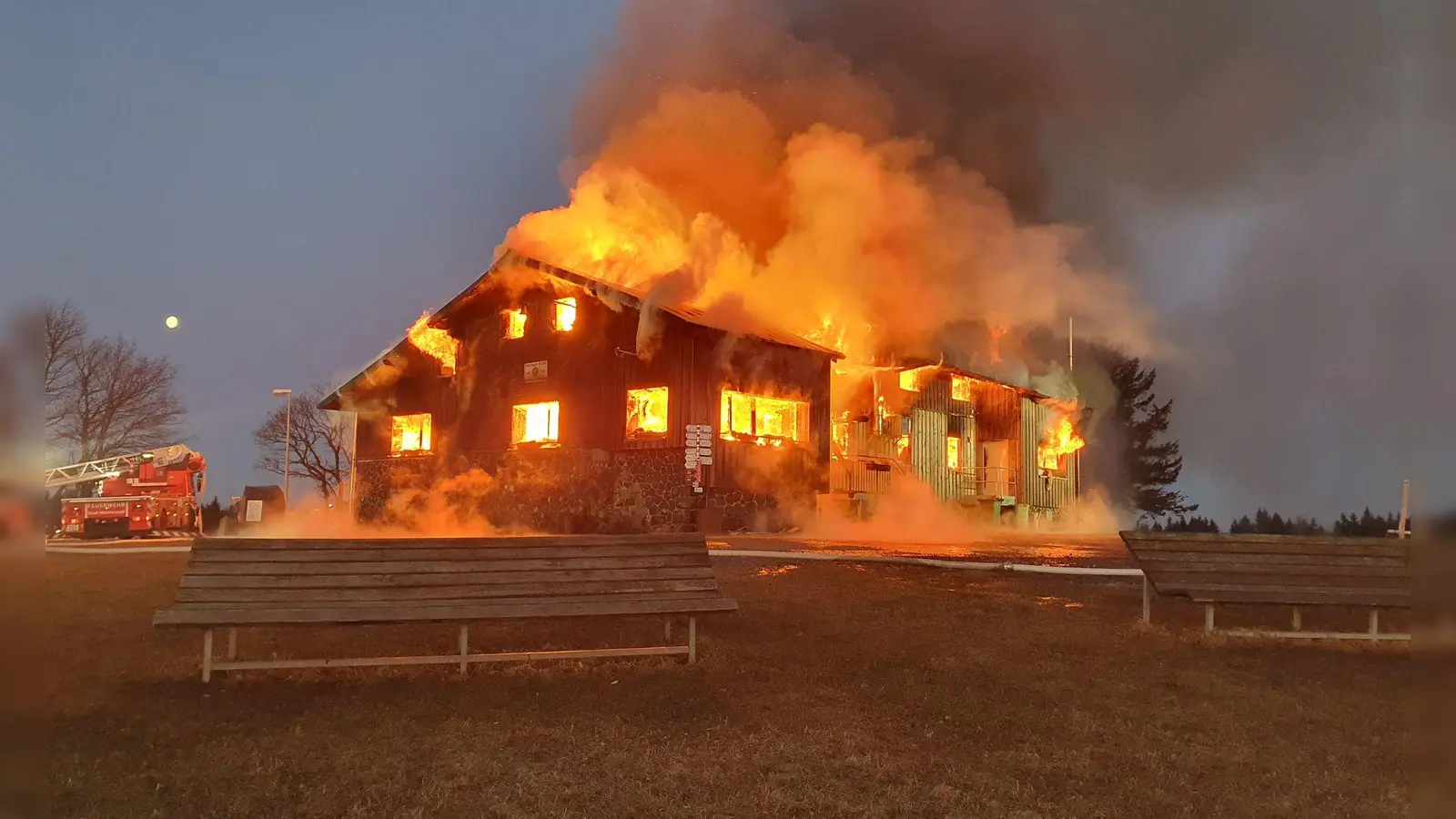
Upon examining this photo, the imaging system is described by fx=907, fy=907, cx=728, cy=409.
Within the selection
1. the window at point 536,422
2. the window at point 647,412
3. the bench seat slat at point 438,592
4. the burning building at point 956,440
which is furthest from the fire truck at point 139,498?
the bench seat slat at point 438,592

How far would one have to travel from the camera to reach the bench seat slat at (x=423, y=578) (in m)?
7.16

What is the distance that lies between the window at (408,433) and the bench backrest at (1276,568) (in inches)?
1096

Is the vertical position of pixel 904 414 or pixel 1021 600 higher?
pixel 904 414

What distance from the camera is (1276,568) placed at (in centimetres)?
948

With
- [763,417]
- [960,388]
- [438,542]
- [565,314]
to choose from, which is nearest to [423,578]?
[438,542]

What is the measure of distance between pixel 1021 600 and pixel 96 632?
32.7ft

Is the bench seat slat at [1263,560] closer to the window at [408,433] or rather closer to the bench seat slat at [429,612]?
the bench seat slat at [429,612]

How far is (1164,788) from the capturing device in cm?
519

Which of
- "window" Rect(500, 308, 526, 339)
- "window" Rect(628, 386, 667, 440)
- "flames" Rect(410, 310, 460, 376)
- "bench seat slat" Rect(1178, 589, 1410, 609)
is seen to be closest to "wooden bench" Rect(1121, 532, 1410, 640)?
"bench seat slat" Rect(1178, 589, 1410, 609)

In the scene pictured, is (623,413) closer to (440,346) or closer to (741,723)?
(440,346)
